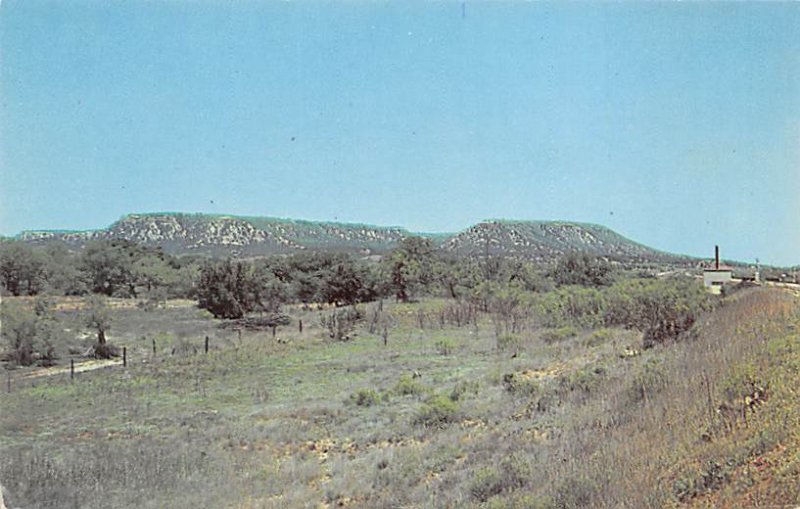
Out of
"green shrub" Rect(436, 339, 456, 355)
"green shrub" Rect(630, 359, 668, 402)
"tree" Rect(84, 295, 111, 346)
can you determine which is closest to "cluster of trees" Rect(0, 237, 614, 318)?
"tree" Rect(84, 295, 111, 346)

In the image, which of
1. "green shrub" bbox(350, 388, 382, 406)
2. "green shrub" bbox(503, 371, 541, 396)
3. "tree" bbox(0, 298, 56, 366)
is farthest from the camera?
"tree" bbox(0, 298, 56, 366)

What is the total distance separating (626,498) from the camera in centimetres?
415

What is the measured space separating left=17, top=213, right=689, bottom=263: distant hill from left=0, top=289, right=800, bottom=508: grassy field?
14.7 meters

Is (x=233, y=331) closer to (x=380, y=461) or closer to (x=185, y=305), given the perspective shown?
(x=185, y=305)

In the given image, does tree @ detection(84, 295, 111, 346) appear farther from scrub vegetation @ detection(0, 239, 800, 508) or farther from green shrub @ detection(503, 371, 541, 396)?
green shrub @ detection(503, 371, 541, 396)

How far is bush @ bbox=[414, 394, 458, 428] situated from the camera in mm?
9539

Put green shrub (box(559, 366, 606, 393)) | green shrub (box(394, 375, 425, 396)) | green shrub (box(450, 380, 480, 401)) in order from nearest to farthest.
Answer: green shrub (box(559, 366, 606, 393)) → green shrub (box(450, 380, 480, 401)) → green shrub (box(394, 375, 425, 396))

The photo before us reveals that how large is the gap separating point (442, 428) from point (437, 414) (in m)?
0.54

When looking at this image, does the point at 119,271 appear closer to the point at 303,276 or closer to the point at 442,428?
the point at 303,276

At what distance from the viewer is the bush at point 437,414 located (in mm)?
9539

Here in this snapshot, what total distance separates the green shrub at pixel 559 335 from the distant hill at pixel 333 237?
6611mm

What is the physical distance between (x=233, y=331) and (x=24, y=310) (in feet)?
43.5

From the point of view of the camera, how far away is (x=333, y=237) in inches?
3012

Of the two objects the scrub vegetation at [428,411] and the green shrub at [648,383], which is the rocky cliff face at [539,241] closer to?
the scrub vegetation at [428,411]
